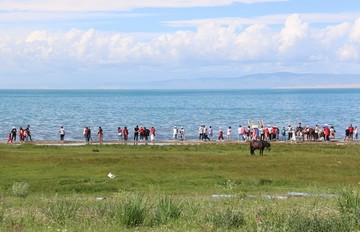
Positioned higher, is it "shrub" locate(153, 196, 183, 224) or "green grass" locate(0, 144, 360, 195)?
"shrub" locate(153, 196, 183, 224)

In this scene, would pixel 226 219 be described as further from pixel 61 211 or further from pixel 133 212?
pixel 61 211

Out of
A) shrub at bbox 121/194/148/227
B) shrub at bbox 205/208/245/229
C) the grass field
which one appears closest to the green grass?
the grass field

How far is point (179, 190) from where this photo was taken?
2938 centimetres

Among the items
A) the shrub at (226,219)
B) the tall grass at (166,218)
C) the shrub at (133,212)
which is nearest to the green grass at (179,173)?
the tall grass at (166,218)

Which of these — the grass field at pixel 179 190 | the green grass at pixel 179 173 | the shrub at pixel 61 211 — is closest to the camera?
the grass field at pixel 179 190

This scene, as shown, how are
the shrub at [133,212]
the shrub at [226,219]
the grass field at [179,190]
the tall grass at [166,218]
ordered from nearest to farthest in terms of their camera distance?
the tall grass at [166,218] → the shrub at [226,219] → the grass field at [179,190] → the shrub at [133,212]

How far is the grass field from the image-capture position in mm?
14773

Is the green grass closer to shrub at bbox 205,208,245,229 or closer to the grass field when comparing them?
the grass field

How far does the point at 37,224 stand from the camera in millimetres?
14883

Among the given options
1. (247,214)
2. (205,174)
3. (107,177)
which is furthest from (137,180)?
(247,214)

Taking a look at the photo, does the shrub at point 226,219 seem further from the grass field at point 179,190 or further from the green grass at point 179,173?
the green grass at point 179,173

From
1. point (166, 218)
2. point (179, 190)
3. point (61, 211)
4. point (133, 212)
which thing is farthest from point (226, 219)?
point (179, 190)

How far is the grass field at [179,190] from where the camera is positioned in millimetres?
14773

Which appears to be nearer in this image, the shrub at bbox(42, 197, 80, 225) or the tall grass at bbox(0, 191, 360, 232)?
the tall grass at bbox(0, 191, 360, 232)
